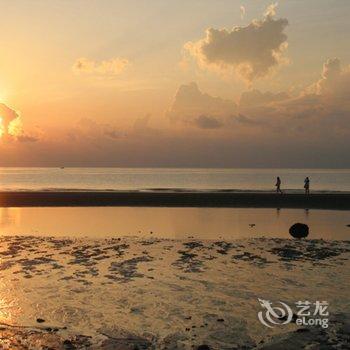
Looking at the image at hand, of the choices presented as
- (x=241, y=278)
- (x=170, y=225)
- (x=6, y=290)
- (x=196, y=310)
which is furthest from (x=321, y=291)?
(x=170, y=225)

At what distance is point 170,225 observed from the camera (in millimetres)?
34438

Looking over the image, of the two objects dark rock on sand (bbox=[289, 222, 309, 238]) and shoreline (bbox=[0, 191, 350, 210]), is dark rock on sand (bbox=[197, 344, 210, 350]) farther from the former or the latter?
shoreline (bbox=[0, 191, 350, 210])

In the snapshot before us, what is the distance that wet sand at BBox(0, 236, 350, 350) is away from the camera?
1075 cm

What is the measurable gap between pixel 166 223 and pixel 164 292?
20.9 meters

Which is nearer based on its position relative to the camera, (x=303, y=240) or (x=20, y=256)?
(x=20, y=256)

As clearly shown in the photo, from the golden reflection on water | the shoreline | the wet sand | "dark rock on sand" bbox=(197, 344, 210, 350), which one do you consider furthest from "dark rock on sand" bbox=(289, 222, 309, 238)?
the shoreline

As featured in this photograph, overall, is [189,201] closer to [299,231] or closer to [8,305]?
[299,231]

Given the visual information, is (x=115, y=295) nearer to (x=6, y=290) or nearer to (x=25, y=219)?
(x=6, y=290)

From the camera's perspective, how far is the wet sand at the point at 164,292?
423 inches

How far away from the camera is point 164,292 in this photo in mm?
14914

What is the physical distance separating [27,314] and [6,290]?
2.76 meters

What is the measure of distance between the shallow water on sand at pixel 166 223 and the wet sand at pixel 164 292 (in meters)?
4.67

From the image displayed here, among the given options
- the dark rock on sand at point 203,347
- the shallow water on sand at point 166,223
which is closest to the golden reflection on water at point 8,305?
the dark rock on sand at point 203,347

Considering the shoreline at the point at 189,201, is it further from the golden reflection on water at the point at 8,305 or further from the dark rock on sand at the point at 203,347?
the dark rock on sand at the point at 203,347
